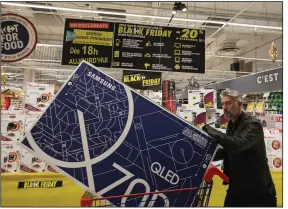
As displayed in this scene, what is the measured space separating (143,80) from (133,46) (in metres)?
2.26

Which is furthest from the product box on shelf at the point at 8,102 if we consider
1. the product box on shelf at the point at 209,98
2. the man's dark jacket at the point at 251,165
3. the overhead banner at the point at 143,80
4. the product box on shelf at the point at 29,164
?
the man's dark jacket at the point at 251,165

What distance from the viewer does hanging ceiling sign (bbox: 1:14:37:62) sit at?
4.14 m

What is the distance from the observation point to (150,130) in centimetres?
189

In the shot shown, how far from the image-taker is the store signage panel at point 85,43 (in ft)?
15.3

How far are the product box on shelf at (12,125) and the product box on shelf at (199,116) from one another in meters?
3.81

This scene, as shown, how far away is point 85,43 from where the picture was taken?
4719 millimetres

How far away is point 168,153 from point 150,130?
0.21m

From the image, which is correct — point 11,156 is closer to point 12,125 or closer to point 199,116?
point 12,125

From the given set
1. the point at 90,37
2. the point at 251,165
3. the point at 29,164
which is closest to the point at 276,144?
the point at 251,165

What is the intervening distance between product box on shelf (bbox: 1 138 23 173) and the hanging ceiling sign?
183 centimetres

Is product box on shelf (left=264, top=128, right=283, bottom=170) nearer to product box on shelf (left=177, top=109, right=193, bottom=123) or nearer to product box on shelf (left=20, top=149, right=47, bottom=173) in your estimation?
product box on shelf (left=177, top=109, right=193, bottom=123)

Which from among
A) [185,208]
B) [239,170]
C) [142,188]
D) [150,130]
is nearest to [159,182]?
[142,188]

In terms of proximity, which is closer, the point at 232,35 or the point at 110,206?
the point at 110,206
